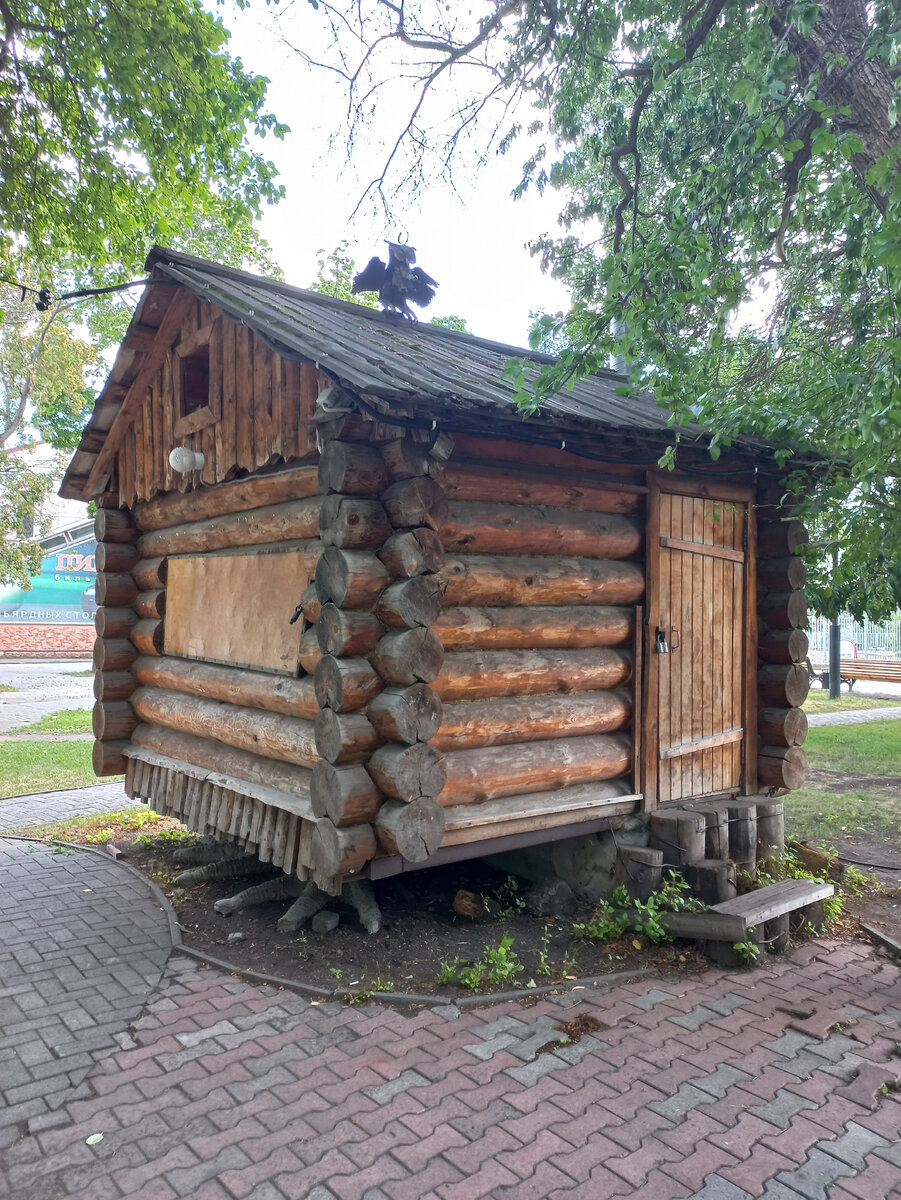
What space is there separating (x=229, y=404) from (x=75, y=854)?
4553 millimetres

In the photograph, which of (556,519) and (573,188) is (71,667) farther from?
(556,519)

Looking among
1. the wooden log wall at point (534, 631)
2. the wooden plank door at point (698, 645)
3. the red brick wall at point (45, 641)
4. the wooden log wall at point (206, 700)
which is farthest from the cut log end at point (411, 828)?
the red brick wall at point (45, 641)

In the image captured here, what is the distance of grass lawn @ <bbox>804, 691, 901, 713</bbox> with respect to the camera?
19.4 metres

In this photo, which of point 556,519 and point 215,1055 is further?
point 556,519

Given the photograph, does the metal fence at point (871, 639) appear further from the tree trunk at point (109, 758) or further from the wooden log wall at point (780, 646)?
the tree trunk at point (109, 758)

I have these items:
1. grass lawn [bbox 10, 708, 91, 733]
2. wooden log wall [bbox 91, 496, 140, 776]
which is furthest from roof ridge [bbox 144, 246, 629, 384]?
grass lawn [bbox 10, 708, 91, 733]

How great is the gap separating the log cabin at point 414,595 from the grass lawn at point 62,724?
761 cm

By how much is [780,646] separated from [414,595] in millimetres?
4066

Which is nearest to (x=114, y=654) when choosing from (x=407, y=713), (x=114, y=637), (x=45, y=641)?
(x=114, y=637)

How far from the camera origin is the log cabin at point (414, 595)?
4910 millimetres

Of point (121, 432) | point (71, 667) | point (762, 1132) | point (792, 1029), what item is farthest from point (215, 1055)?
point (71, 667)

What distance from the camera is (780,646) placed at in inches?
290

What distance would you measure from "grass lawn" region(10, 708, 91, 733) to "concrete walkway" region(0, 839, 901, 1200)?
10.5m

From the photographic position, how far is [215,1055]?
4137mm
